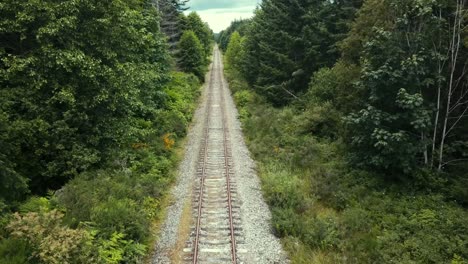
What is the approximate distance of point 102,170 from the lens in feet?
48.5

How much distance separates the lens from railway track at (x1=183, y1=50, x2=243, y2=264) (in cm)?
1156

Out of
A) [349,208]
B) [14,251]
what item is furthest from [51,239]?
[349,208]

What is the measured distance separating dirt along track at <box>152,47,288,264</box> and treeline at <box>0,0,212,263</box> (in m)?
0.97

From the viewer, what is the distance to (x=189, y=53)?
5188 cm

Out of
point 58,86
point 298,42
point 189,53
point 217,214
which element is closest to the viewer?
point 58,86

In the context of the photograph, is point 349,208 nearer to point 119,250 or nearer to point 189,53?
point 119,250

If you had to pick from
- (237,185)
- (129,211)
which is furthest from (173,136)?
(129,211)

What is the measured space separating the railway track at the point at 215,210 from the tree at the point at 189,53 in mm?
26956

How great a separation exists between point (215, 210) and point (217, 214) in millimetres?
359

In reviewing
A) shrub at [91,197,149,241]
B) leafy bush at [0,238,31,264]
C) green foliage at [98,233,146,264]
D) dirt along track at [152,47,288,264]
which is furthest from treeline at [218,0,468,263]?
leafy bush at [0,238,31,264]

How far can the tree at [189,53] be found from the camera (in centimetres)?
4906

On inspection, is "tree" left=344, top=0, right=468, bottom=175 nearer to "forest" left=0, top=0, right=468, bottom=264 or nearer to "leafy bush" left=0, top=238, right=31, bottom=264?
"forest" left=0, top=0, right=468, bottom=264

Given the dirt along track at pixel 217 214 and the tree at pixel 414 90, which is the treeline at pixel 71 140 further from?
the tree at pixel 414 90

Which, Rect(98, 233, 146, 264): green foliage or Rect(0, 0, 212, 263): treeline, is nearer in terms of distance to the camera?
Rect(0, 0, 212, 263): treeline
